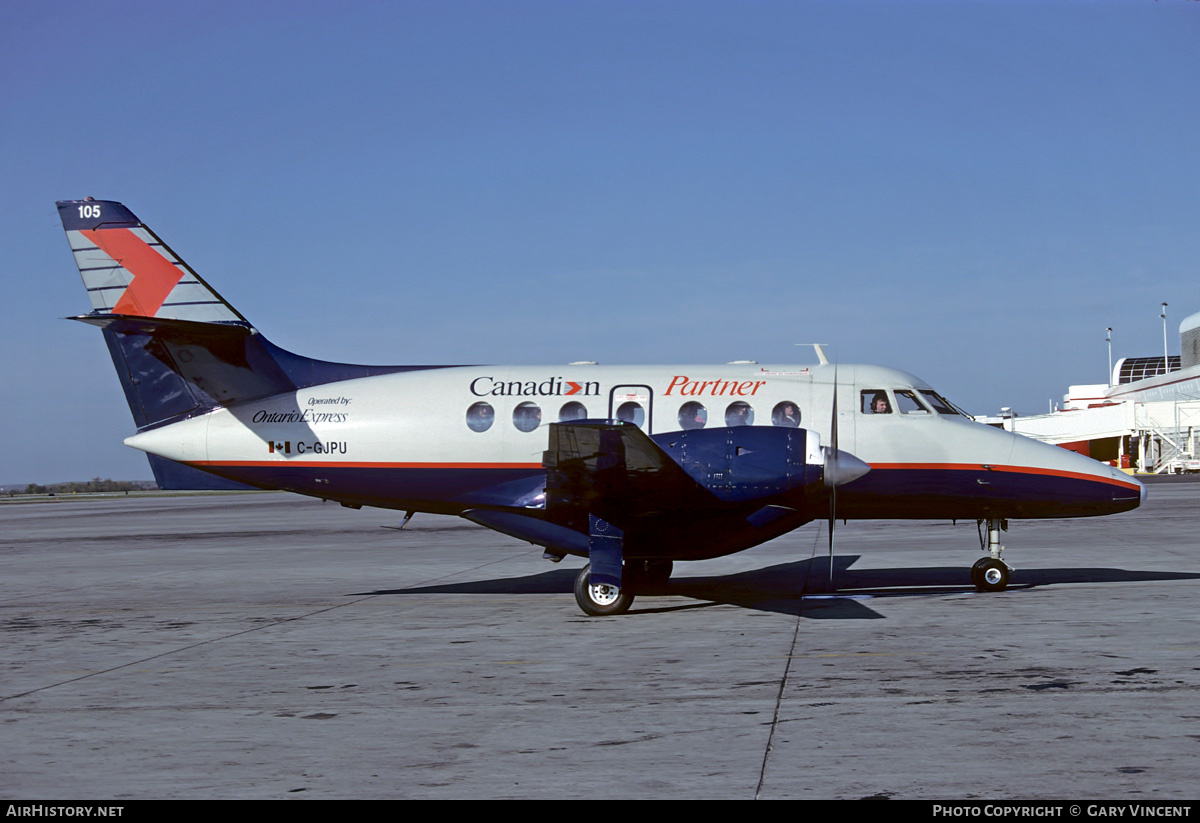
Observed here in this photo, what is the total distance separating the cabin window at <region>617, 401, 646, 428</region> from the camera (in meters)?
15.2

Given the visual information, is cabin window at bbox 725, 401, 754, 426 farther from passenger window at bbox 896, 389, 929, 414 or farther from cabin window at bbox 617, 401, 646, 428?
passenger window at bbox 896, 389, 929, 414

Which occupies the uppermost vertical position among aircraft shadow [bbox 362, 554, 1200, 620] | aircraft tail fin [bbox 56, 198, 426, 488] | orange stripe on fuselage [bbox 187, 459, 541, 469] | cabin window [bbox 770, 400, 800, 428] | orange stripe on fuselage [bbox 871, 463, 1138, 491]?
aircraft tail fin [bbox 56, 198, 426, 488]

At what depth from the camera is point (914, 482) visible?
48.0ft

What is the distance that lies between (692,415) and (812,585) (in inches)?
129

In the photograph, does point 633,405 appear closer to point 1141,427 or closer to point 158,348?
point 158,348

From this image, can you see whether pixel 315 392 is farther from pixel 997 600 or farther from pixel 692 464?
pixel 997 600

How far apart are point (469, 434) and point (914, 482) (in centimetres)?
641

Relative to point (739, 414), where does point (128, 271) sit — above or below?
above

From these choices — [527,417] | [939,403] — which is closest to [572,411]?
[527,417]

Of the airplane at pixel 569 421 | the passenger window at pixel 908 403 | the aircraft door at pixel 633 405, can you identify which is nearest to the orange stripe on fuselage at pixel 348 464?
the airplane at pixel 569 421

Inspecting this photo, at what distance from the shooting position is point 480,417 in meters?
15.4

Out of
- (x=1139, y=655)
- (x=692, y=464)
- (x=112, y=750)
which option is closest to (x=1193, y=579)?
(x=1139, y=655)

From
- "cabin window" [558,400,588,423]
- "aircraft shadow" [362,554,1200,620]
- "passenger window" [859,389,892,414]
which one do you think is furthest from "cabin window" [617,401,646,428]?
"passenger window" [859,389,892,414]

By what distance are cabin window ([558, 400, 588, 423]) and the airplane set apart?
3 centimetres
